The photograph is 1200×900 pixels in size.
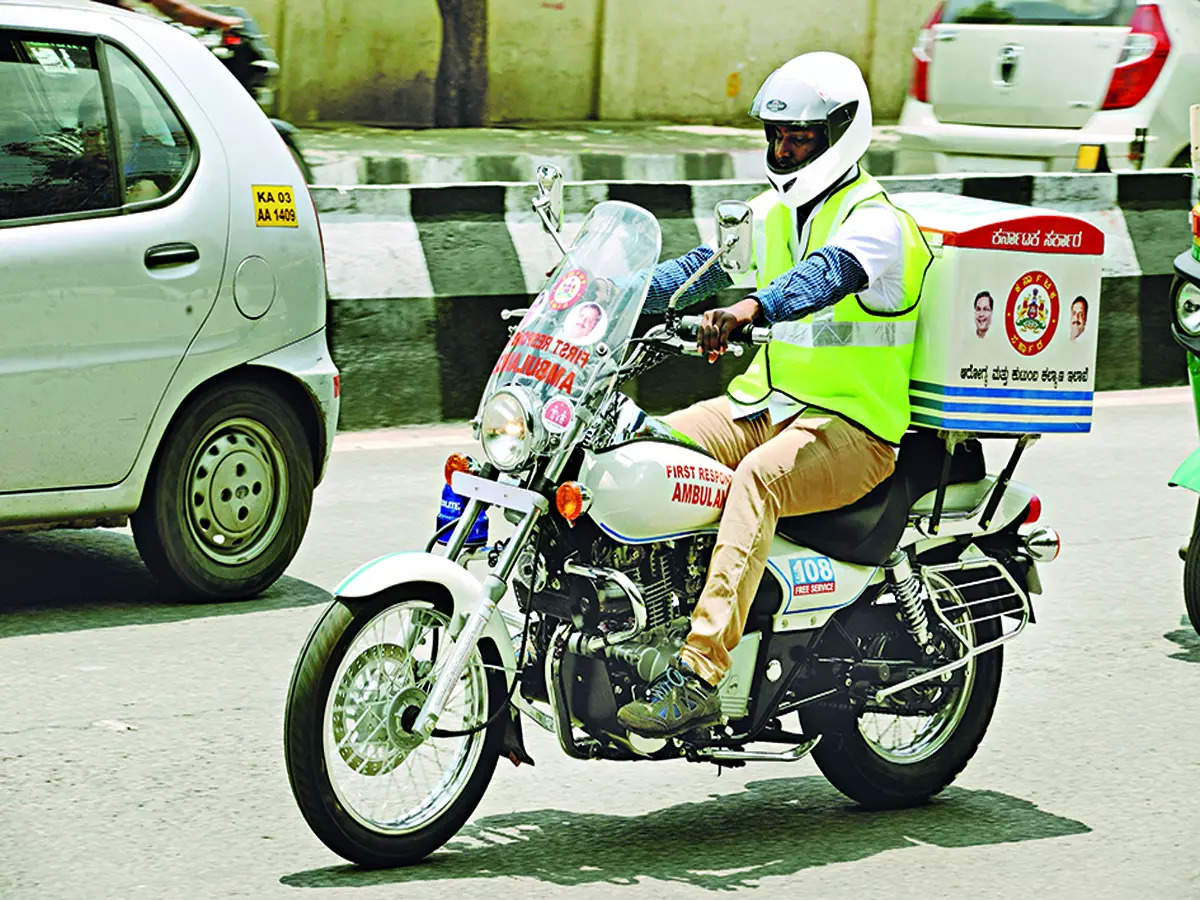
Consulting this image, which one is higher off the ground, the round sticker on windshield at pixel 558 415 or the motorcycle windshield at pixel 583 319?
the motorcycle windshield at pixel 583 319

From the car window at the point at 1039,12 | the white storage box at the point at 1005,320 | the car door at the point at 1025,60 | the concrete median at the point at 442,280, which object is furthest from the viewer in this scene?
the car window at the point at 1039,12

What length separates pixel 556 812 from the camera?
5.43 meters

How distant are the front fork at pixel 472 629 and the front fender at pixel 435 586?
22mm

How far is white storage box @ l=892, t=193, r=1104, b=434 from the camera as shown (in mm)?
5375

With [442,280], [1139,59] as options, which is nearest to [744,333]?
[442,280]

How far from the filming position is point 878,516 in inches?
209

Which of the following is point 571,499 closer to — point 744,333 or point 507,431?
point 507,431

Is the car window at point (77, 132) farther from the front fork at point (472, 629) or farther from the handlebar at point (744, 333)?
the handlebar at point (744, 333)

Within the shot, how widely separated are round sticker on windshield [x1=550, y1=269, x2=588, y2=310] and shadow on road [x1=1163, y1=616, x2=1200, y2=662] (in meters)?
2.85

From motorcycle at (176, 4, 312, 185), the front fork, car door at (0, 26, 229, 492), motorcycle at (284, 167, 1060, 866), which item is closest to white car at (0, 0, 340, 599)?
car door at (0, 26, 229, 492)

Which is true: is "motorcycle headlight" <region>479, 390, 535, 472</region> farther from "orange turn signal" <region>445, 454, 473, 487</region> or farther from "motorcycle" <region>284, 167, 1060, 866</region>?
"orange turn signal" <region>445, 454, 473, 487</region>

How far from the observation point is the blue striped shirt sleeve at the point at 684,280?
525cm

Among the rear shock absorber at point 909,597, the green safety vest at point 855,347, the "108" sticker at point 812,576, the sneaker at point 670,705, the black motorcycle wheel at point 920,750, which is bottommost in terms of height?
the black motorcycle wheel at point 920,750

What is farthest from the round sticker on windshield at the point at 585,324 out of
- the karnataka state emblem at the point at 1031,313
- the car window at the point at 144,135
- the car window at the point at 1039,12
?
the car window at the point at 1039,12
